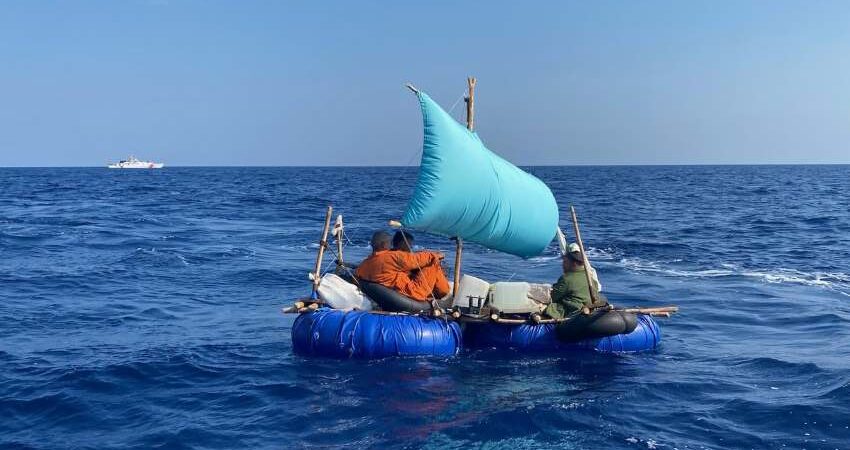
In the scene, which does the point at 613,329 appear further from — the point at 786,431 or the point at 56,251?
the point at 56,251

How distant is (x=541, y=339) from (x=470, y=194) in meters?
2.80

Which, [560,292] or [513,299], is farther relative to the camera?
→ [513,299]

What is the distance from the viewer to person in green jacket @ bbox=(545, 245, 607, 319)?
13.6 metres

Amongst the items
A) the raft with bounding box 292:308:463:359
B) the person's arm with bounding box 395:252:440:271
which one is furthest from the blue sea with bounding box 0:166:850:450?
the person's arm with bounding box 395:252:440:271

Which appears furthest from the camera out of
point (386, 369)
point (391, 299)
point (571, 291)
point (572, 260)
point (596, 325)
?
point (572, 260)

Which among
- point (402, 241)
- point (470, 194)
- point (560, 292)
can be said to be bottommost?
point (560, 292)

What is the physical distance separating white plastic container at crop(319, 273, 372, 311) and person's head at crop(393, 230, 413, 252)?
1075 millimetres

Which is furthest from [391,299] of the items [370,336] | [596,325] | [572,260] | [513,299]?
[596,325]

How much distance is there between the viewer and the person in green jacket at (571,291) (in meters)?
13.6

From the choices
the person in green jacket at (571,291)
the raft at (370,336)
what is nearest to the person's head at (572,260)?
the person in green jacket at (571,291)

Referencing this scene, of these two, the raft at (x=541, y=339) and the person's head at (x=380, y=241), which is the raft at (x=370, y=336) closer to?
the raft at (x=541, y=339)

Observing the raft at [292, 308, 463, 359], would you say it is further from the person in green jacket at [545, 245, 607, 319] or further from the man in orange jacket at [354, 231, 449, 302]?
the person in green jacket at [545, 245, 607, 319]

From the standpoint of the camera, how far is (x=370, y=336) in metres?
12.9

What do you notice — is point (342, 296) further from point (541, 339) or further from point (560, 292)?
point (560, 292)
